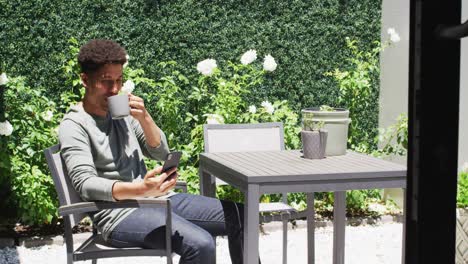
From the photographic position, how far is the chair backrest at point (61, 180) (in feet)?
9.00

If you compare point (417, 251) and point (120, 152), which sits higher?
point (417, 251)

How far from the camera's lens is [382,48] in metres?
5.89

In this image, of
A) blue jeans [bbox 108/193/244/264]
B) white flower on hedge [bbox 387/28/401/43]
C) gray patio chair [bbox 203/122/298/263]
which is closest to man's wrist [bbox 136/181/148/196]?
blue jeans [bbox 108/193/244/264]

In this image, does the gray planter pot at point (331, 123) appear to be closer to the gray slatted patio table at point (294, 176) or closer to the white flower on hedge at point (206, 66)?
the gray slatted patio table at point (294, 176)

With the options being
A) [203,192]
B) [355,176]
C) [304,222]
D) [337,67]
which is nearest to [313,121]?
[355,176]

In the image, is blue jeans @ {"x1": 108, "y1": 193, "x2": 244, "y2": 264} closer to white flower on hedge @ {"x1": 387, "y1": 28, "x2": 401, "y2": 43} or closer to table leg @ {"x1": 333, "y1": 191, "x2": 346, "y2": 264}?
table leg @ {"x1": 333, "y1": 191, "x2": 346, "y2": 264}

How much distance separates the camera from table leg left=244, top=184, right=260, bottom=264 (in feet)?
8.87

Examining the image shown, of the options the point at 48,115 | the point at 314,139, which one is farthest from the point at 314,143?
the point at 48,115

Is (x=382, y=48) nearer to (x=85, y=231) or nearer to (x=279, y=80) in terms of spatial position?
(x=279, y=80)

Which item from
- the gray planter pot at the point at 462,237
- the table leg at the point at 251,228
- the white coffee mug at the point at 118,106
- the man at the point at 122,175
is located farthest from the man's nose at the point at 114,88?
the gray planter pot at the point at 462,237

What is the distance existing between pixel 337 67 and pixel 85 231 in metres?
2.41

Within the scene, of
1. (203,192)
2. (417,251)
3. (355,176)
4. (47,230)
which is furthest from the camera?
(47,230)

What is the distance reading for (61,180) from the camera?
9.11 feet

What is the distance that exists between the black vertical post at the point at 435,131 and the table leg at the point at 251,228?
2.19 metres
